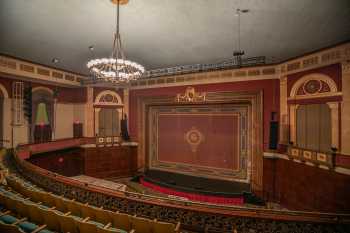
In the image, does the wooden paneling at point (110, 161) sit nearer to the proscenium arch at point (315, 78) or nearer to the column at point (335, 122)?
the proscenium arch at point (315, 78)

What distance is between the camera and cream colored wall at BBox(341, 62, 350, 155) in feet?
16.4

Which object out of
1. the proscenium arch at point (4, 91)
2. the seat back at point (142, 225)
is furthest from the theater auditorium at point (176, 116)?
the proscenium arch at point (4, 91)

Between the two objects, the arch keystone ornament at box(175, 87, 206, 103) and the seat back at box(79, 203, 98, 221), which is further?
the arch keystone ornament at box(175, 87, 206, 103)

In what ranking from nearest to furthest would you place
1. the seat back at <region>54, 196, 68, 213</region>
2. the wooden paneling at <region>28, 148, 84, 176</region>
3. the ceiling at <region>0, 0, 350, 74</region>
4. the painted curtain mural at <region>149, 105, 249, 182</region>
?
the seat back at <region>54, 196, 68, 213</region> < the ceiling at <region>0, 0, 350, 74</region> < the wooden paneling at <region>28, 148, 84, 176</region> < the painted curtain mural at <region>149, 105, 249, 182</region>

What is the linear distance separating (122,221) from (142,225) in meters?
0.35

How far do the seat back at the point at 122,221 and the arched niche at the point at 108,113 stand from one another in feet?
23.5

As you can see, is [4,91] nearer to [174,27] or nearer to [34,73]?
[34,73]

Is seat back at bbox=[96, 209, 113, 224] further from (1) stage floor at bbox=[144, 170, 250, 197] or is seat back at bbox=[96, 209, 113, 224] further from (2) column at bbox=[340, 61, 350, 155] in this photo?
(2) column at bbox=[340, 61, 350, 155]

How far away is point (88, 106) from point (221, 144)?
22.2 feet

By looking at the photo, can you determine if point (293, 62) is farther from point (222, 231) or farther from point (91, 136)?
point (91, 136)

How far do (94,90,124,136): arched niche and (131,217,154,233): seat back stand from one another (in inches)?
293

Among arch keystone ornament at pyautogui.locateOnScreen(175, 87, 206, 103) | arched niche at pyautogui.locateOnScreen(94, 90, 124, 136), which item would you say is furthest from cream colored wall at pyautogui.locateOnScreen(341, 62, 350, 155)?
arched niche at pyautogui.locateOnScreen(94, 90, 124, 136)

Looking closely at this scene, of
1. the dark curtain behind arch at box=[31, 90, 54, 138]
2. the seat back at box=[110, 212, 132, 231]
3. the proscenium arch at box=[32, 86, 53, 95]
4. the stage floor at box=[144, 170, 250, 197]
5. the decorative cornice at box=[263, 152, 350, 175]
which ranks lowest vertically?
the stage floor at box=[144, 170, 250, 197]

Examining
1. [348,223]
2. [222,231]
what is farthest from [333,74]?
[222,231]
